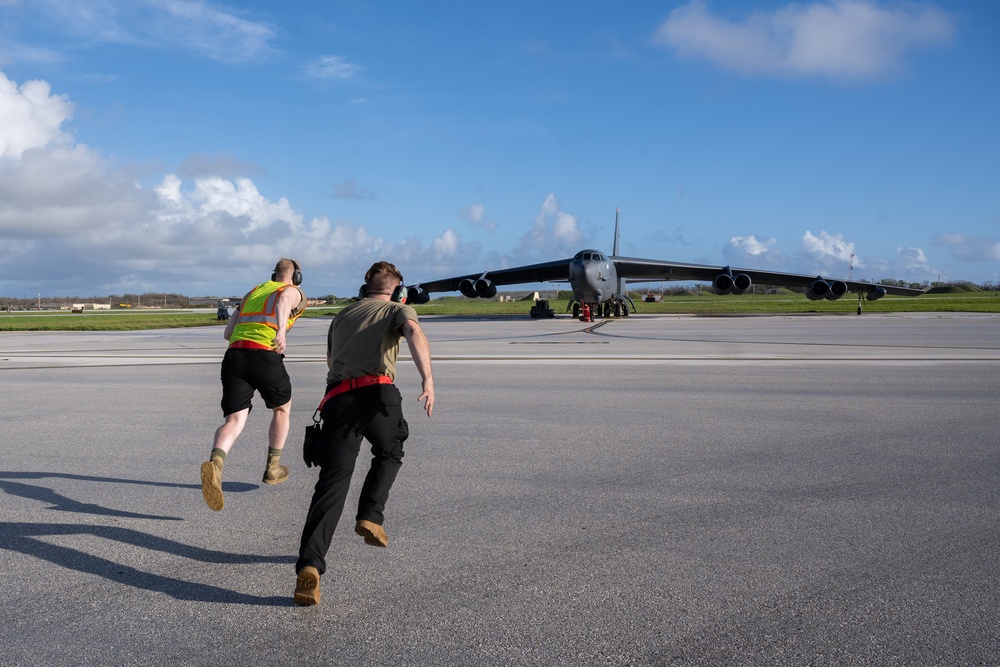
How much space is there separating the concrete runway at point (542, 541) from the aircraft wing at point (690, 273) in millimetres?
34681

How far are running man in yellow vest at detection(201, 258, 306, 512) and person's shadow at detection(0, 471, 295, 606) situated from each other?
998mm

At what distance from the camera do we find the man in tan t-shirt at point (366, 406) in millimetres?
4230

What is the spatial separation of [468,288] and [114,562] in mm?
42242

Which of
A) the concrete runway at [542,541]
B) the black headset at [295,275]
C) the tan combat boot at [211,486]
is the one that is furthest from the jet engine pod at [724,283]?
the tan combat boot at [211,486]

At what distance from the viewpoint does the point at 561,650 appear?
3.29 meters

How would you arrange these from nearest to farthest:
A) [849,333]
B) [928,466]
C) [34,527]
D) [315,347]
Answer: [34,527] < [928,466] < [315,347] < [849,333]

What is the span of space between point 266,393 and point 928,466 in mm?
5292

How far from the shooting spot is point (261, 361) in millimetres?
5977

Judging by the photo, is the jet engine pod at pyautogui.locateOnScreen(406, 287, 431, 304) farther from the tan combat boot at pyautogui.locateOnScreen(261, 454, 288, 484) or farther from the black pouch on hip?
the black pouch on hip

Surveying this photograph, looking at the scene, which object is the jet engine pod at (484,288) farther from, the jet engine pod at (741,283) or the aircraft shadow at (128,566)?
the aircraft shadow at (128,566)

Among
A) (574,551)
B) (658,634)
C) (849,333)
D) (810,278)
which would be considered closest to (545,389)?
(574,551)

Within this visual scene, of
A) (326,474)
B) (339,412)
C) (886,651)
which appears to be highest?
(339,412)

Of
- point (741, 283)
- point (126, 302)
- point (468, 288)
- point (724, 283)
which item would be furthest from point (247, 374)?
point (126, 302)

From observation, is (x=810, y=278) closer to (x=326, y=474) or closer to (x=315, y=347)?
(x=315, y=347)
